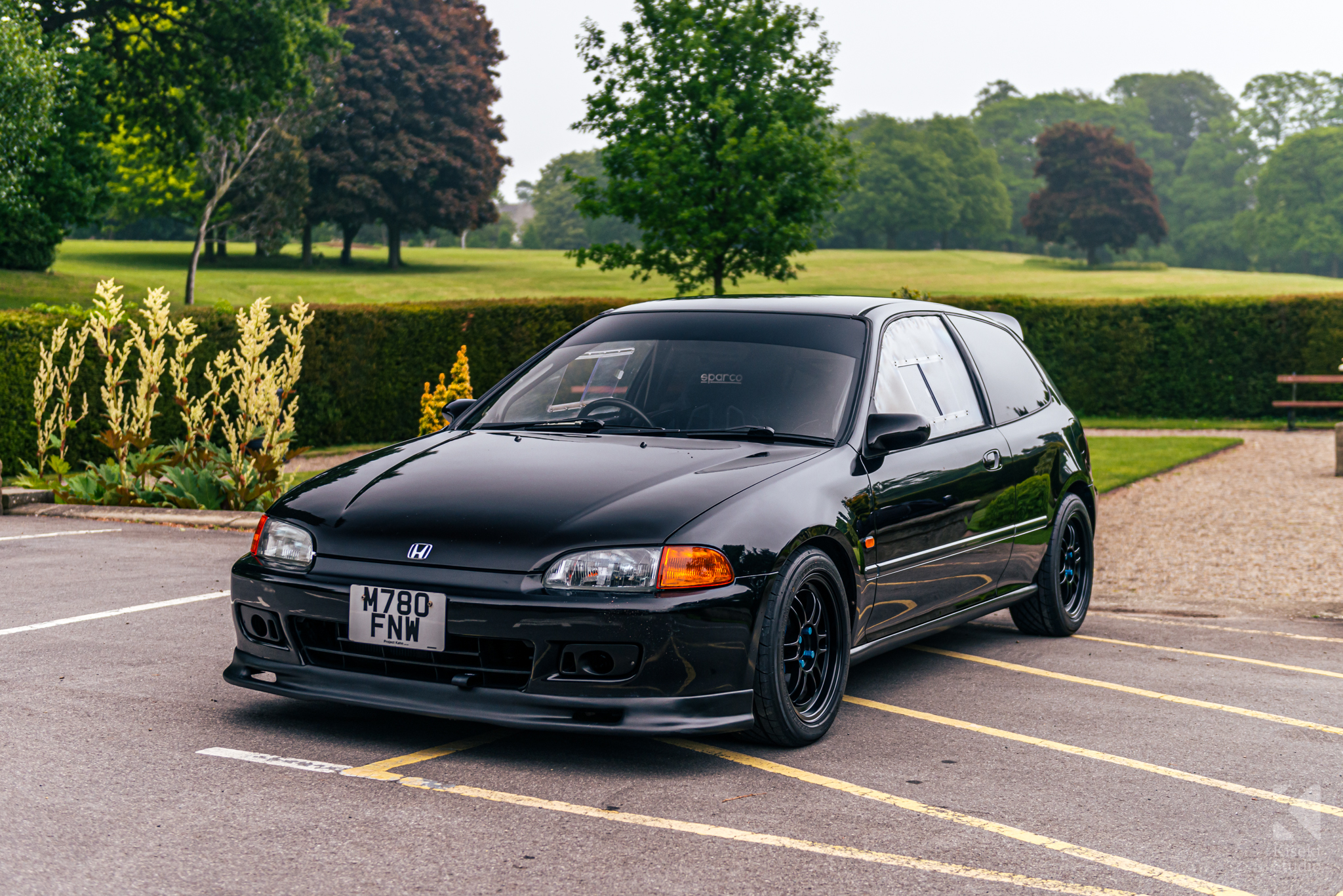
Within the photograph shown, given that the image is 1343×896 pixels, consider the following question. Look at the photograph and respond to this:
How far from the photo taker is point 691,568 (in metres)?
4.37

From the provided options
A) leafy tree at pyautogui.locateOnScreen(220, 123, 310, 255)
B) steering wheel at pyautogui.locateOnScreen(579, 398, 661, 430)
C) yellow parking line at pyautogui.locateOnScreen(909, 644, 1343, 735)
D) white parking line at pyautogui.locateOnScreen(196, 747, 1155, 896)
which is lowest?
yellow parking line at pyautogui.locateOnScreen(909, 644, 1343, 735)

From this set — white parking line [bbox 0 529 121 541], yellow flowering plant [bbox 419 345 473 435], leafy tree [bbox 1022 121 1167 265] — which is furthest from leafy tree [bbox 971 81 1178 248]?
white parking line [bbox 0 529 121 541]

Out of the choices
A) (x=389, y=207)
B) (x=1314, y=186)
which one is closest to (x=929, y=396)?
(x=389, y=207)

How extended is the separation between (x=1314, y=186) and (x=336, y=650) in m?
103

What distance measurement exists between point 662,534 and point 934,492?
183 cm

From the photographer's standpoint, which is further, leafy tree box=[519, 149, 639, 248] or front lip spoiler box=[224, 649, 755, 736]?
leafy tree box=[519, 149, 639, 248]

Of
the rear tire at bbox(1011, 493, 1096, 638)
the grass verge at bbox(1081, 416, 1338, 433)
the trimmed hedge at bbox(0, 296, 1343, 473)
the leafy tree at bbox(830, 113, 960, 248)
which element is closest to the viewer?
the rear tire at bbox(1011, 493, 1096, 638)

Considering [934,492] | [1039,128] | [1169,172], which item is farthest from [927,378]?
[1039,128]

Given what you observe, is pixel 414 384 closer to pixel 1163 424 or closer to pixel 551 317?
pixel 551 317

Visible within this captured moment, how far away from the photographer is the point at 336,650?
15.1ft

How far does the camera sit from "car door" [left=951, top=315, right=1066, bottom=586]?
6691 millimetres

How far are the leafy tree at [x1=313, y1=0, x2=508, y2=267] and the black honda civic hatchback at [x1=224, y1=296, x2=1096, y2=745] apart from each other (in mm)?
57049

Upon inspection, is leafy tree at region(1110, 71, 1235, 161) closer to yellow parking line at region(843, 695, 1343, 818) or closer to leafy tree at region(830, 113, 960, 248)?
leafy tree at region(830, 113, 960, 248)

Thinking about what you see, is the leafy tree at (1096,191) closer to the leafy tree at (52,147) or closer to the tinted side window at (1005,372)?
the leafy tree at (52,147)
